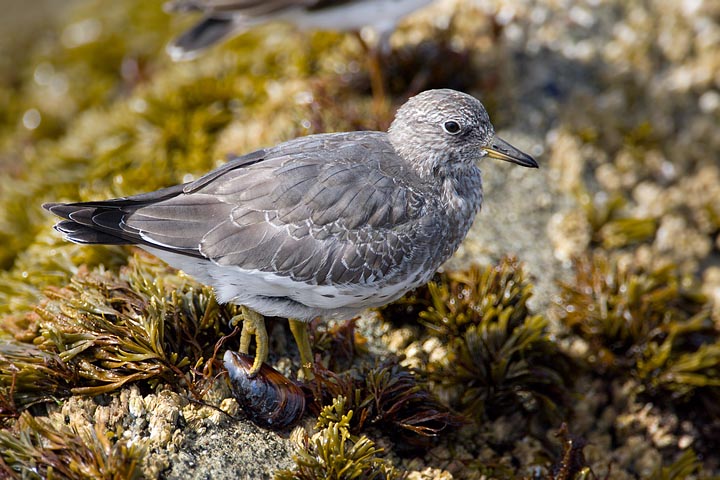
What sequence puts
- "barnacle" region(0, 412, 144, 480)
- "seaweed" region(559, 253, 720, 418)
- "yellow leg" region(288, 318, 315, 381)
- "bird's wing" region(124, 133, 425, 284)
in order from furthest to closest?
"seaweed" region(559, 253, 720, 418) → "yellow leg" region(288, 318, 315, 381) → "bird's wing" region(124, 133, 425, 284) → "barnacle" region(0, 412, 144, 480)

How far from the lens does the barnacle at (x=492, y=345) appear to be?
208 inches

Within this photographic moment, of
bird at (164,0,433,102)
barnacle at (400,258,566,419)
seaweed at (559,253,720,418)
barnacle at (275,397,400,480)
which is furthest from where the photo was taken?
bird at (164,0,433,102)

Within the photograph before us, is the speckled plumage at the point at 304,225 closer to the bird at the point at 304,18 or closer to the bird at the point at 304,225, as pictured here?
the bird at the point at 304,225

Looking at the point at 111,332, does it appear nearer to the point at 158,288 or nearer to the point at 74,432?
the point at 158,288

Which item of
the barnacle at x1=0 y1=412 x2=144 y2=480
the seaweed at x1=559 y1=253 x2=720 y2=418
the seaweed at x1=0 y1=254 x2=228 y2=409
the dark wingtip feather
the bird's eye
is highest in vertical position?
the bird's eye

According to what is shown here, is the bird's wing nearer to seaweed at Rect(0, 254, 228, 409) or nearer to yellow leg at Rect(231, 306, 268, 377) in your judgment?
yellow leg at Rect(231, 306, 268, 377)

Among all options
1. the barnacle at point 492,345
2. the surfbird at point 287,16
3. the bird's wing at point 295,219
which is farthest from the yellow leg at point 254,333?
the surfbird at point 287,16

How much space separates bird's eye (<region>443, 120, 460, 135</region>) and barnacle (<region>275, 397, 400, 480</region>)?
1.89 meters

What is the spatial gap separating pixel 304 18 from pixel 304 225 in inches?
143

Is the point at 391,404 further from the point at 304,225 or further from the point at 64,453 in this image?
the point at 64,453

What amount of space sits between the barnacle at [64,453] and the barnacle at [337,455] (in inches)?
34.5

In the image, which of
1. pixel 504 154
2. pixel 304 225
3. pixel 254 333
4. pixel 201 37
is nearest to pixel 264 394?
pixel 254 333

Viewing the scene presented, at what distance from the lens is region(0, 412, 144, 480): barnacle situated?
159 inches

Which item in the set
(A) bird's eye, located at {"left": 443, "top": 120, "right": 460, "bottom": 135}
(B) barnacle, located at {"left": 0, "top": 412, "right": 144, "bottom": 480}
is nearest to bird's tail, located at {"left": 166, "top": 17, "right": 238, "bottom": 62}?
(A) bird's eye, located at {"left": 443, "top": 120, "right": 460, "bottom": 135}
